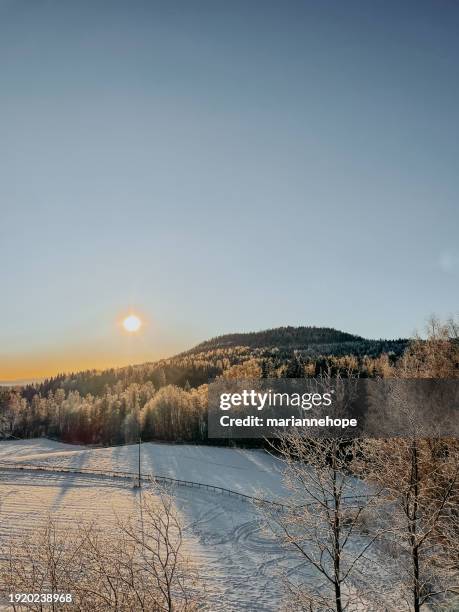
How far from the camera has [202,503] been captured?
38094mm

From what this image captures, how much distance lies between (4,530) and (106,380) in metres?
132

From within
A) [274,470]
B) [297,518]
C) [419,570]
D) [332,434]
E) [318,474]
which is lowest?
[274,470]

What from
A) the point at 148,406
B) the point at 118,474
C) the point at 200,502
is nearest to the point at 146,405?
the point at 148,406

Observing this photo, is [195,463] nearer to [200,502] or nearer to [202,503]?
[200,502]

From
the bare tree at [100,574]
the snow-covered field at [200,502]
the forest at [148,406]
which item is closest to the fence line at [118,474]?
the snow-covered field at [200,502]

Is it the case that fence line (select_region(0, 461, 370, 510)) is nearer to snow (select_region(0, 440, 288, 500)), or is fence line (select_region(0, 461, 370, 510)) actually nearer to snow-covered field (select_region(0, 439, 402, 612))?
snow-covered field (select_region(0, 439, 402, 612))

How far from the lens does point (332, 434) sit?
11695 millimetres

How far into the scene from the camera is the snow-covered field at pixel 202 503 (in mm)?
23234

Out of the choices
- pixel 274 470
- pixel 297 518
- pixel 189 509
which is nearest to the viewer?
pixel 297 518

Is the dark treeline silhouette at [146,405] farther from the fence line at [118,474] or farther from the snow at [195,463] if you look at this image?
the fence line at [118,474]

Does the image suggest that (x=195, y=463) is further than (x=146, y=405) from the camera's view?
No

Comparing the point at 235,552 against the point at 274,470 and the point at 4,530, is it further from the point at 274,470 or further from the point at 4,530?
the point at 274,470

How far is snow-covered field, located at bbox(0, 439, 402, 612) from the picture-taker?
915 inches

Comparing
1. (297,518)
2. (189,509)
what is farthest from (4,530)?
(297,518)
